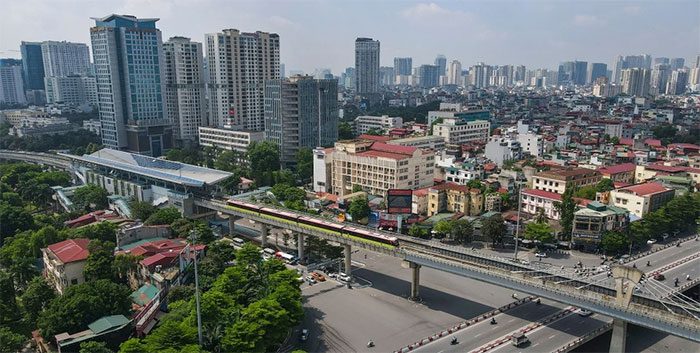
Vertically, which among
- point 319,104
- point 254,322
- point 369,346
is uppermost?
point 319,104

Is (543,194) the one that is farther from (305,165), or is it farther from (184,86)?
(184,86)

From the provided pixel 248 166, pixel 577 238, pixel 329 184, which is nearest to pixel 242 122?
pixel 248 166

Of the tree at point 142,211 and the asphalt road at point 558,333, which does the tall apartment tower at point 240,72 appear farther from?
the asphalt road at point 558,333

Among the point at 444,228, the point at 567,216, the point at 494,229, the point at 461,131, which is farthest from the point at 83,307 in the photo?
the point at 461,131

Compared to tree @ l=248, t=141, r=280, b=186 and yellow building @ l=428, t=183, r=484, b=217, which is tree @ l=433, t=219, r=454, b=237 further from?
tree @ l=248, t=141, r=280, b=186

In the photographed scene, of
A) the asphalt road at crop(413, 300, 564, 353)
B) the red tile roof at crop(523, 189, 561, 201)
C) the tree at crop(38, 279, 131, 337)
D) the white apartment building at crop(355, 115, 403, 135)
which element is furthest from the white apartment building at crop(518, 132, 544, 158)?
the tree at crop(38, 279, 131, 337)

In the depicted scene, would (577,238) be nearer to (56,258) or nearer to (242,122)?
(56,258)
